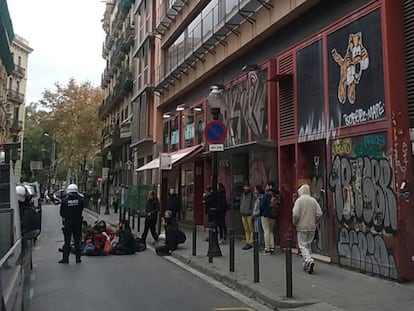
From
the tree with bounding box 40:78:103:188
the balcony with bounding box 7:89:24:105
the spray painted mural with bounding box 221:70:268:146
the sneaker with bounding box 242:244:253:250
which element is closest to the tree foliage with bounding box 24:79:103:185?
the tree with bounding box 40:78:103:188

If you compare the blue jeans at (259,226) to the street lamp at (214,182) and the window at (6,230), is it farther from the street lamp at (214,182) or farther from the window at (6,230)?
the window at (6,230)

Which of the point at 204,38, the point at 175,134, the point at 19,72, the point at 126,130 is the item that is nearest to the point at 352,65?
the point at 204,38

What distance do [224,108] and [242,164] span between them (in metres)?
2.22

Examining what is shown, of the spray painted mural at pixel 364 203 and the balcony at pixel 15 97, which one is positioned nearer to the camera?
the spray painted mural at pixel 364 203

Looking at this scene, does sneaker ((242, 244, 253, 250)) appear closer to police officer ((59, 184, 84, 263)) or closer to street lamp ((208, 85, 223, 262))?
street lamp ((208, 85, 223, 262))

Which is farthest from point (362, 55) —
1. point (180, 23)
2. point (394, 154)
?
point (180, 23)

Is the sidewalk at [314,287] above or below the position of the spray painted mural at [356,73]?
below

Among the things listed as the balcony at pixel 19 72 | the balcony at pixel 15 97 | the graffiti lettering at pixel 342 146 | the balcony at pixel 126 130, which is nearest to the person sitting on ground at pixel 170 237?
the graffiti lettering at pixel 342 146

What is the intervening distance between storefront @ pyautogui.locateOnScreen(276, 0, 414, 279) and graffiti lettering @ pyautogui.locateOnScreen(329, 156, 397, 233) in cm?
2

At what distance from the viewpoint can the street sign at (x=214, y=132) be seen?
41.0 feet

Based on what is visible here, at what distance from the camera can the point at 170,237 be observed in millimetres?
14539

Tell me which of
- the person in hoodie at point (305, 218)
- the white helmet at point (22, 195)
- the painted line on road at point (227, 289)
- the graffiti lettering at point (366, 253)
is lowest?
the painted line on road at point (227, 289)

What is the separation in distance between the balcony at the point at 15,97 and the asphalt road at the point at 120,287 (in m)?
56.2

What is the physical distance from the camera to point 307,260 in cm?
1005
